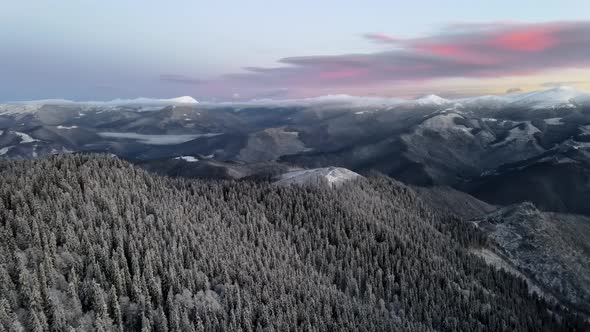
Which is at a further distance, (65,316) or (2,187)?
(2,187)

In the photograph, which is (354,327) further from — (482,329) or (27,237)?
(27,237)

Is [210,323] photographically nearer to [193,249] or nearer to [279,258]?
[193,249]

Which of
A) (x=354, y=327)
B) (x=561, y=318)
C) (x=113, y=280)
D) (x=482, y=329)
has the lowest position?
(x=561, y=318)

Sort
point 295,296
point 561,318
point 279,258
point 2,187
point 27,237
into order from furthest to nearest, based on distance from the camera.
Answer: point 561,318 < point 279,258 < point 295,296 < point 2,187 < point 27,237

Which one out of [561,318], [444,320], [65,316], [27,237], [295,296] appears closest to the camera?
[65,316]

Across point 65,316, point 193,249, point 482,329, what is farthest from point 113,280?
point 482,329

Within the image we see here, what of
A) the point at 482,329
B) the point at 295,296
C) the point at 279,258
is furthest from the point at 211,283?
the point at 482,329

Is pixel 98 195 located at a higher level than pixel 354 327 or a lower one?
higher
